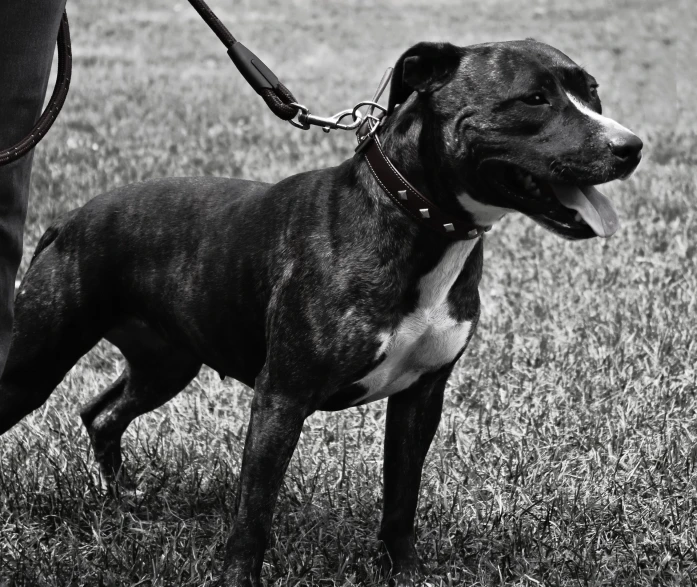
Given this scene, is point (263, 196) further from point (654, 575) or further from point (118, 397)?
point (654, 575)

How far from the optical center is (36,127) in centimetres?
259

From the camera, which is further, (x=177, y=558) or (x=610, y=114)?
(x=610, y=114)

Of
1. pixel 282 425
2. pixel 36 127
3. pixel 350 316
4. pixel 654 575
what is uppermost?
pixel 36 127

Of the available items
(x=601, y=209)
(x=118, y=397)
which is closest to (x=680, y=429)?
(x=601, y=209)

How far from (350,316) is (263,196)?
0.61 m

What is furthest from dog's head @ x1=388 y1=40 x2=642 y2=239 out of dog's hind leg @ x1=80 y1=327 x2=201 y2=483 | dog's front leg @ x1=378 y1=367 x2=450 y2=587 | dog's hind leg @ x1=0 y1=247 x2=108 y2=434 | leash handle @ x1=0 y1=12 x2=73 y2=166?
dog's hind leg @ x1=80 y1=327 x2=201 y2=483

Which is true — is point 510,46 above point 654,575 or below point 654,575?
above

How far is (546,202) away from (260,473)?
1109mm

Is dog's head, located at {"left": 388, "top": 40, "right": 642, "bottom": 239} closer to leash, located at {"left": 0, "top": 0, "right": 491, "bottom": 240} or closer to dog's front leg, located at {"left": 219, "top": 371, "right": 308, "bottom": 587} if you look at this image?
leash, located at {"left": 0, "top": 0, "right": 491, "bottom": 240}

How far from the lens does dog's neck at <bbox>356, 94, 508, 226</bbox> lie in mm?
2875

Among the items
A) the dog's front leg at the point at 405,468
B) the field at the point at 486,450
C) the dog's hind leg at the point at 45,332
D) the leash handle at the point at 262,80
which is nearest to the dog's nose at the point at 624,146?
the dog's front leg at the point at 405,468

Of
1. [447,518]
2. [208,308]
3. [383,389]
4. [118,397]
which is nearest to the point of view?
[383,389]

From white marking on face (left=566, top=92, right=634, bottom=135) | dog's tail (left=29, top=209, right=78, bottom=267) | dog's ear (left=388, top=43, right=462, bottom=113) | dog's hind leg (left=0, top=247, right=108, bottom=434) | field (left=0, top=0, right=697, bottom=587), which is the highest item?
dog's ear (left=388, top=43, right=462, bottom=113)

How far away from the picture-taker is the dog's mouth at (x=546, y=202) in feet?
9.19
